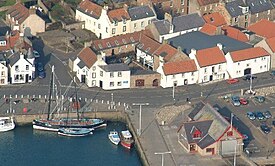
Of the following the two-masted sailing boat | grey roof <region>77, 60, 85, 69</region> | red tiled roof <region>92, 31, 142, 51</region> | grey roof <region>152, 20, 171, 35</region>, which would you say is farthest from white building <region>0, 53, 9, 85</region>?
grey roof <region>152, 20, 171, 35</region>

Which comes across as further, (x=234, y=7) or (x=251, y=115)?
(x=234, y=7)

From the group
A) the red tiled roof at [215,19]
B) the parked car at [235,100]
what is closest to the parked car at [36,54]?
the red tiled roof at [215,19]

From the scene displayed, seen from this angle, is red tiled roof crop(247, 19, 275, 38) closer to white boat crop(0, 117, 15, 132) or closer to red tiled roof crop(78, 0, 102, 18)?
red tiled roof crop(78, 0, 102, 18)

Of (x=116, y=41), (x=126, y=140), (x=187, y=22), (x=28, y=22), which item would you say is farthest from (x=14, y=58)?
(x=187, y=22)

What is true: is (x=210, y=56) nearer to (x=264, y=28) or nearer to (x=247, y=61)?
(x=247, y=61)

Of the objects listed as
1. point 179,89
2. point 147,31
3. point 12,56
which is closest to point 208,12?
point 147,31

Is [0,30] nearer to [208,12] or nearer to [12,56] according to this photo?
[12,56]

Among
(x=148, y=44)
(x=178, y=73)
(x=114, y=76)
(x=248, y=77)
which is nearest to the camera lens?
(x=114, y=76)
